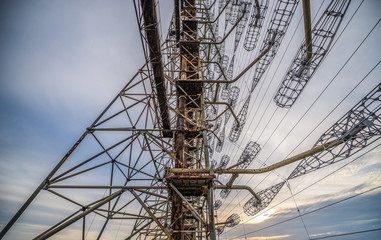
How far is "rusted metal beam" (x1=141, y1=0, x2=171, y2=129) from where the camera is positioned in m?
6.57

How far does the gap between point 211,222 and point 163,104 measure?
6809mm

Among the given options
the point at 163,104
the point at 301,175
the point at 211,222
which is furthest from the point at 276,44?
the point at 211,222

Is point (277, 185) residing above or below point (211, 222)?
above

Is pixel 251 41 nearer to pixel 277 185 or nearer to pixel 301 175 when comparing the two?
pixel 301 175

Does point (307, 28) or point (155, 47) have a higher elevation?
point (155, 47)

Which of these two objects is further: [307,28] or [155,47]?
[155,47]

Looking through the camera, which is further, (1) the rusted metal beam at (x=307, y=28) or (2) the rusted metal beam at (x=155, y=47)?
(2) the rusted metal beam at (x=155, y=47)

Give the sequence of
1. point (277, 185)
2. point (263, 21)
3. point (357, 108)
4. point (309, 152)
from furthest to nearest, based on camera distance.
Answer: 1. point (277, 185)
2. point (263, 21)
3. point (309, 152)
4. point (357, 108)

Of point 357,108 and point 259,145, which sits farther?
point 259,145

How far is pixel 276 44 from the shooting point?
8.59 meters

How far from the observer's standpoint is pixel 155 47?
7.63 m

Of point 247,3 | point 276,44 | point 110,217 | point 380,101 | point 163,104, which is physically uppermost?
point 247,3

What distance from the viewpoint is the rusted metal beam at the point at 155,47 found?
21.6ft

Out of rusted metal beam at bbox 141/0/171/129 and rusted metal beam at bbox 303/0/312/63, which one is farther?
rusted metal beam at bbox 141/0/171/129
